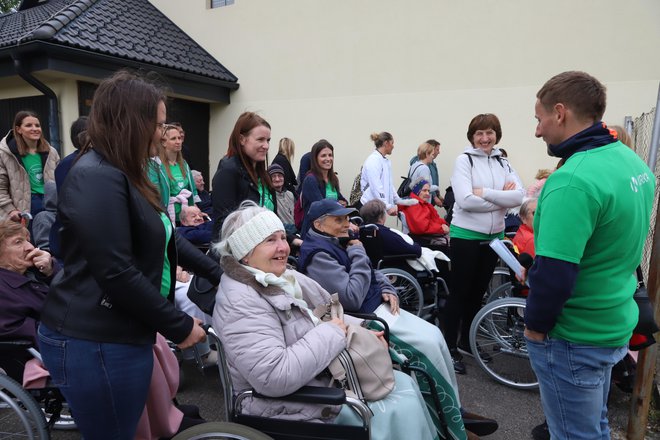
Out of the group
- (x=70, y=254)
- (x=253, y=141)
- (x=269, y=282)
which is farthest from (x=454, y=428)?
(x=253, y=141)

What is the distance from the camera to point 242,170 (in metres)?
2.83

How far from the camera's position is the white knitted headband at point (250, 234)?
6.35ft

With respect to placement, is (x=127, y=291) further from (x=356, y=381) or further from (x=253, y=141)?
(x=253, y=141)

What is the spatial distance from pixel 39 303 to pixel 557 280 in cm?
232

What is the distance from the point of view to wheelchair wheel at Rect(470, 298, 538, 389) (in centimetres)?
314

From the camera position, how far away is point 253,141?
9.32 ft

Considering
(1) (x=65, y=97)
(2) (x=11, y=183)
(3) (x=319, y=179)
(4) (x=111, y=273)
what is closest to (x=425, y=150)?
(3) (x=319, y=179)

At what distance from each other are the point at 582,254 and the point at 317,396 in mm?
1012

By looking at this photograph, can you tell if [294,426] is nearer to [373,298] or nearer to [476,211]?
[373,298]

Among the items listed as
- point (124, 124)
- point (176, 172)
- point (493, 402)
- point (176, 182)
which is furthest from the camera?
point (176, 172)

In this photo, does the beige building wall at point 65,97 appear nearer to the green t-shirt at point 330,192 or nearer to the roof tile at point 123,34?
the roof tile at point 123,34

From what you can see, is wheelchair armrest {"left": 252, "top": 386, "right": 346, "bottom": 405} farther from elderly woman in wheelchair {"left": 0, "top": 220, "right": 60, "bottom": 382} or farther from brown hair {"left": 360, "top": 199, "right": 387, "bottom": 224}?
brown hair {"left": 360, "top": 199, "right": 387, "bottom": 224}

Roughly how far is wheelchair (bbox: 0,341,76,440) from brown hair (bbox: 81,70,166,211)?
114 centimetres

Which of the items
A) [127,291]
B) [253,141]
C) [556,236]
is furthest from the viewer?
[253,141]
